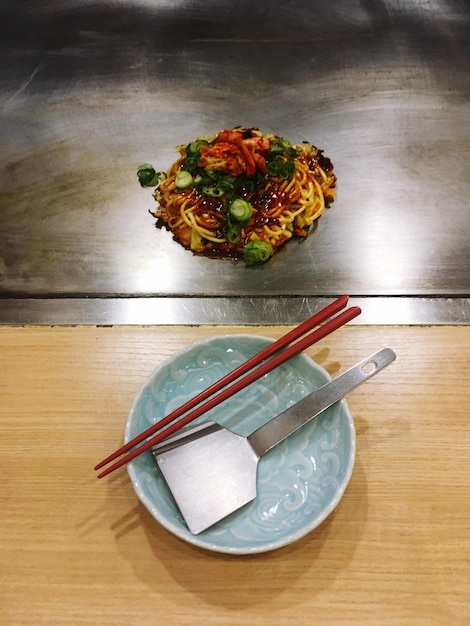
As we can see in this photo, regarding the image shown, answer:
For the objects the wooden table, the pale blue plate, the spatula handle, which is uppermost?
the spatula handle

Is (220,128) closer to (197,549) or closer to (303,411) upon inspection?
(303,411)

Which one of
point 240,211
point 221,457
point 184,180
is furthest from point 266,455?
point 184,180

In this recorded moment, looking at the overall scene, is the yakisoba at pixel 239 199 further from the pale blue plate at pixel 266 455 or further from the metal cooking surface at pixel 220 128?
the pale blue plate at pixel 266 455

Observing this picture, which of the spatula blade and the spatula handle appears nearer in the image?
the spatula blade

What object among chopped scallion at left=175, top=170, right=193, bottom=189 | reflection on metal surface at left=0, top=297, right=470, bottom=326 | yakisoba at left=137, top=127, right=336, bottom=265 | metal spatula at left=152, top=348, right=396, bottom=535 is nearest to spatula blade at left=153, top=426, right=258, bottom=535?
metal spatula at left=152, top=348, right=396, bottom=535

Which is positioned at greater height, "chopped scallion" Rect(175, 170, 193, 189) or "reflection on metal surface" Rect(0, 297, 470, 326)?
"chopped scallion" Rect(175, 170, 193, 189)

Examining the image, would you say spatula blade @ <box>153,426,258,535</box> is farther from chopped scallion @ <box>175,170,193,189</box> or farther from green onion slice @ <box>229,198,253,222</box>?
chopped scallion @ <box>175,170,193,189</box>
